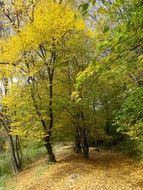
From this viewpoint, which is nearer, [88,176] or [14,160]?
[88,176]

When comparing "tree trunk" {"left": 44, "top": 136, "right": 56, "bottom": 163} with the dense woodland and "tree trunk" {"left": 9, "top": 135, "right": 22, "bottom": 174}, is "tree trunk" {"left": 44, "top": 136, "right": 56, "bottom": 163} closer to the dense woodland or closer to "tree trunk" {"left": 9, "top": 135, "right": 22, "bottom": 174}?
the dense woodland

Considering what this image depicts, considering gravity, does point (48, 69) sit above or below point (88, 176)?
above

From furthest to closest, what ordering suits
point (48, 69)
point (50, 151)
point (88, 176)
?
point (50, 151)
point (48, 69)
point (88, 176)

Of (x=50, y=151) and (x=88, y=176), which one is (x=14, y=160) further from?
(x=88, y=176)

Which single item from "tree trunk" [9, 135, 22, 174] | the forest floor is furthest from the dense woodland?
"tree trunk" [9, 135, 22, 174]

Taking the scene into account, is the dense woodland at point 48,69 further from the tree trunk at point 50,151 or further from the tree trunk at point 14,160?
the tree trunk at point 14,160

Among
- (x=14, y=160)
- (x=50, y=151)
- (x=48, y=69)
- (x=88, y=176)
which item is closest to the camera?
(x=88, y=176)

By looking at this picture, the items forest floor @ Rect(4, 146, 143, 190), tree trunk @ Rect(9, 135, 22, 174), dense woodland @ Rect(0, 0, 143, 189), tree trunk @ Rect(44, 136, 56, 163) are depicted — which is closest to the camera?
forest floor @ Rect(4, 146, 143, 190)

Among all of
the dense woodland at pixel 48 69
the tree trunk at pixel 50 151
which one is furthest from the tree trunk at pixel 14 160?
the tree trunk at pixel 50 151

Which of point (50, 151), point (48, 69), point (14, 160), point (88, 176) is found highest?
point (48, 69)

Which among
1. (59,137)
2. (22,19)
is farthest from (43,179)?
(22,19)

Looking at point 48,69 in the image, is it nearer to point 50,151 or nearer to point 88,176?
point 50,151

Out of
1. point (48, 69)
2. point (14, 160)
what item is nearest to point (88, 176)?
point (48, 69)

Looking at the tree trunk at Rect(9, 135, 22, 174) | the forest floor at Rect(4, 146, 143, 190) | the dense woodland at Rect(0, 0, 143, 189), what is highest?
the dense woodland at Rect(0, 0, 143, 189)
